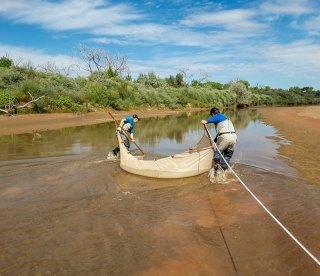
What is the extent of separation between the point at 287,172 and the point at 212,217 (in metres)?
4.30

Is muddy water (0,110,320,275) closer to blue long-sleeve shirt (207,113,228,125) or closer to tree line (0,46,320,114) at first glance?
blue long-sleeve shirt (207,113,228,125)

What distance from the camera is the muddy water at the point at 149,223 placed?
15.3 ft

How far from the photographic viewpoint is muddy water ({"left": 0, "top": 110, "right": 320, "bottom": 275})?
183 inches

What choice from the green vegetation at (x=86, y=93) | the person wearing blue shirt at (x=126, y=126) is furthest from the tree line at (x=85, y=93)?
the person wearing blue shirt at (x=126, y=126)

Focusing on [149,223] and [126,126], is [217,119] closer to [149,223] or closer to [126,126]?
[126,126]

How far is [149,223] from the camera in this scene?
6.07 metres

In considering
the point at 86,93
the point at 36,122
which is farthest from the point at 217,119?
the point at 86,93

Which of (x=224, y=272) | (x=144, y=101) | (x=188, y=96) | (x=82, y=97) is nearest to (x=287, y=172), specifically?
(x=224, y=272)

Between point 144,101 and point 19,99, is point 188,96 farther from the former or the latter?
point 19,99

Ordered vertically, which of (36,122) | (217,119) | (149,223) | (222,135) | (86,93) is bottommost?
(149,223)

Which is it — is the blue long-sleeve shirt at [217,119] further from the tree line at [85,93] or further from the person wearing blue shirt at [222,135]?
the tree line at [85,93]

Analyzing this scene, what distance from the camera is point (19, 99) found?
28.3 metres

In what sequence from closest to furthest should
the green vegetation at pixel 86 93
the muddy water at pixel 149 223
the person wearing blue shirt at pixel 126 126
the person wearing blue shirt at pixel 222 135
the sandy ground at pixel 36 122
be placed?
the muddy water at pixel 149 223
the person wearing blue shirt at pixel 222 135
the person wearing blue shirt at pixel 126 126
the sandy ground at pixel 36 122
the green vegetation at pixel 86 93

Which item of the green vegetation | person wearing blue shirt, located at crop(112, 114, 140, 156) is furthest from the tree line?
person wearing blue shirt, located at crop(112, 114, 140, 156)
